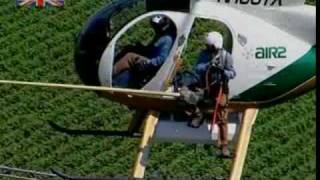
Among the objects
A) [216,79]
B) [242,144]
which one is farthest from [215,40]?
[242,144]

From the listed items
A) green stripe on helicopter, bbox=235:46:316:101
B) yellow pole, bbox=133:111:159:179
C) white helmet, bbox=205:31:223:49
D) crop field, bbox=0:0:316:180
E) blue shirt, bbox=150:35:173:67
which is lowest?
crop field, bbox=0:0:316:180

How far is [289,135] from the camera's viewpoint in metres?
7.46

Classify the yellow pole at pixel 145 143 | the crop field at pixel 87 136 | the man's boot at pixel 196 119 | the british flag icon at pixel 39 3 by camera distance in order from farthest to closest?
the british flag icon at pixel 39 3, the crop field at pixel 87 136, the yellow pole at pixel 145 143, the man's boot at pixel 196 119

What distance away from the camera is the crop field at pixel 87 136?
286 inches

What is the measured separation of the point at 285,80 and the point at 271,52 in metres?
0.15

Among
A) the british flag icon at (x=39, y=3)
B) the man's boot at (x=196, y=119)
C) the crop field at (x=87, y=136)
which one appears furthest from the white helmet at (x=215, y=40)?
the british flag icon at (x=39, y=3)

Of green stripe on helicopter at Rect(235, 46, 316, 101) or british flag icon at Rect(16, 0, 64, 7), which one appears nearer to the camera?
green stripe on helicopter at Rect(235, 46, 316, 101)

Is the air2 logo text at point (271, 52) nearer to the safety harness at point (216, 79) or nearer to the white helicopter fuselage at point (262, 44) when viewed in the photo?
the white helicopter fuselage at point (262, 44)

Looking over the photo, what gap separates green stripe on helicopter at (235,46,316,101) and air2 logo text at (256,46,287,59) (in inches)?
2.6

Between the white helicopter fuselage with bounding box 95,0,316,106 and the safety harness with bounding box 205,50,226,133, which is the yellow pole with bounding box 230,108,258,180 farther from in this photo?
the safety harness with bounding box 205,50,226,133

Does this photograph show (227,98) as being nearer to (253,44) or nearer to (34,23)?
(253,44)

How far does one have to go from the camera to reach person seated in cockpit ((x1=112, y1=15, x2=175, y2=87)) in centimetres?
586

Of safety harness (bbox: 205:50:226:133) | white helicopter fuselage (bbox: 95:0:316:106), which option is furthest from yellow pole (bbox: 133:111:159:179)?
safety harness (bbox: 205:50:226:133)
